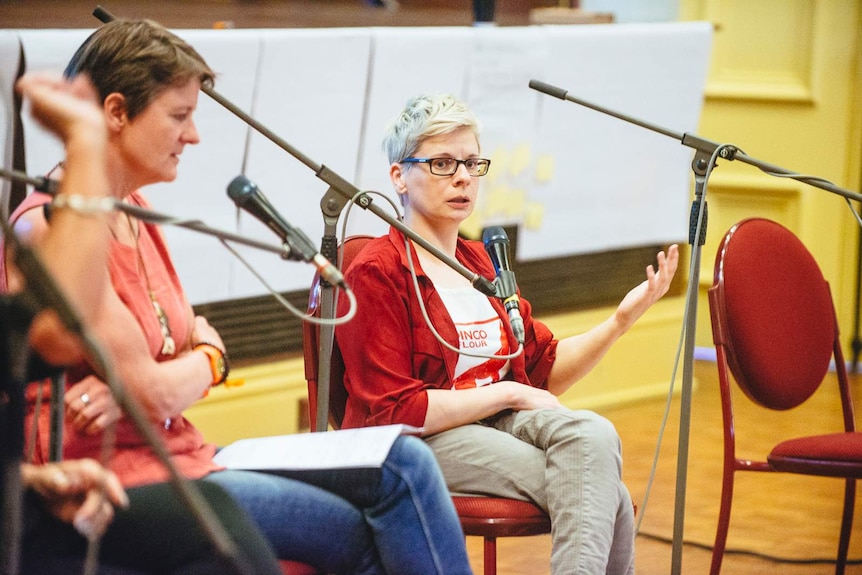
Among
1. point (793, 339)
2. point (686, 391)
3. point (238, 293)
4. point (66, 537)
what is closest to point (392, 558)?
point (66, 537)

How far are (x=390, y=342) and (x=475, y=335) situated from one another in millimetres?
179

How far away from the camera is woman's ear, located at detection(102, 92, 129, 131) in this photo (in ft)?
5.63

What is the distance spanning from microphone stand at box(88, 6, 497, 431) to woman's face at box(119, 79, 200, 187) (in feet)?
0.39

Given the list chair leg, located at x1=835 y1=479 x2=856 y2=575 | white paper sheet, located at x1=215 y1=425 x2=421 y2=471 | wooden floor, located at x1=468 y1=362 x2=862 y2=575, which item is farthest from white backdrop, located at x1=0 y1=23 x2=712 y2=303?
chair leg, located at x1=835 y1=479 x2=856 y2=575

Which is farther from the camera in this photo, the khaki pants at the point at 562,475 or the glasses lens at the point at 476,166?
the glasses lens at the point at 476,166

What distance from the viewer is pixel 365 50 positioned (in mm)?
3316

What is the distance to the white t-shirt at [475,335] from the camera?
85.7 inches

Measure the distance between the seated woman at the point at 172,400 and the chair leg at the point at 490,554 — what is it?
1.11 feet

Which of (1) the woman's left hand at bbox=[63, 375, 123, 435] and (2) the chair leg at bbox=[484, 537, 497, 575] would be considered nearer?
(1) the woman's left hand at bbox=[63, 375, 123, 435]

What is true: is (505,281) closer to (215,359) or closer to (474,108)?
(215,359)

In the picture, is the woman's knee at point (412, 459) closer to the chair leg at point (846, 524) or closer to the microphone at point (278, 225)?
the microphone at point (278, 225)

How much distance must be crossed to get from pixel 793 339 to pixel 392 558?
1.32m

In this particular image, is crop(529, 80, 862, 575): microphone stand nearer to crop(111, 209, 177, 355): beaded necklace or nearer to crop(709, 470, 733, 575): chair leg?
crop(709, 470, 733, 575): chair leg

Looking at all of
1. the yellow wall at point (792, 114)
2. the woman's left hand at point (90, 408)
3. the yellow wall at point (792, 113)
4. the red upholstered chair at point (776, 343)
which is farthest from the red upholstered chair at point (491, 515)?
the yellow wall at point (792, 113)
